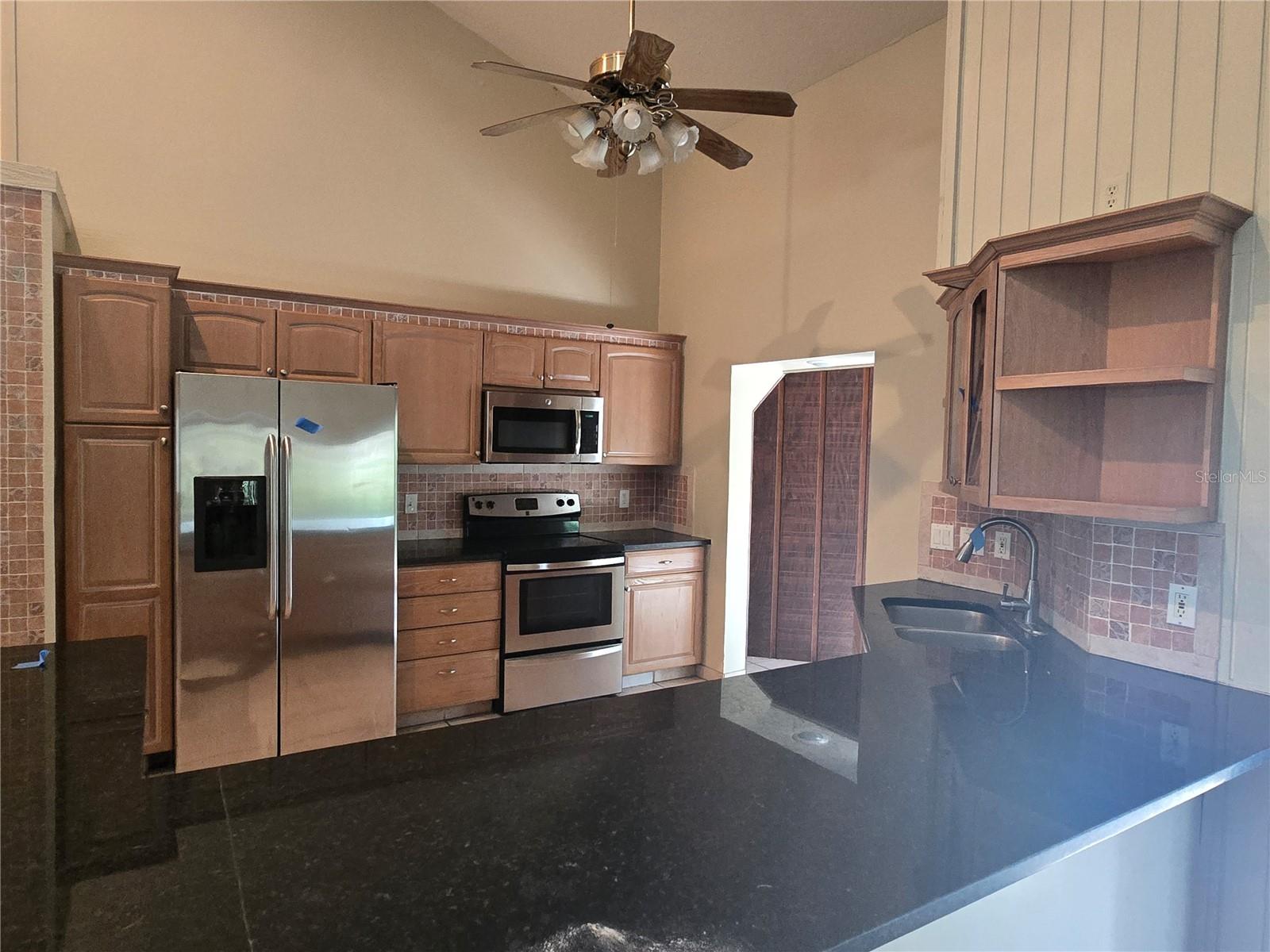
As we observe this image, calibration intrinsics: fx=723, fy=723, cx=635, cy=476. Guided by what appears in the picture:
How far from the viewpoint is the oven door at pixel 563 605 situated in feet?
12.4

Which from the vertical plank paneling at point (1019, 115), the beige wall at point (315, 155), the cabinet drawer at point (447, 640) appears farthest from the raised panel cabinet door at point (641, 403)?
the vertical plank paneling at point (1019, 115)

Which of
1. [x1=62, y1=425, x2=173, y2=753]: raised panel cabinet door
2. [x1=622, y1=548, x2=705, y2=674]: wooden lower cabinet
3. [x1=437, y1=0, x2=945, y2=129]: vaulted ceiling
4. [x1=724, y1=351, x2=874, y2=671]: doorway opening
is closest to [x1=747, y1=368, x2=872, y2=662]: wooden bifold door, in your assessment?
[x1=724, y1=351, x2=874, y2=671]: doorway opening

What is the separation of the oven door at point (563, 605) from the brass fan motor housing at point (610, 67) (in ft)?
8.07

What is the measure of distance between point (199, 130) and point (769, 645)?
4402 mm

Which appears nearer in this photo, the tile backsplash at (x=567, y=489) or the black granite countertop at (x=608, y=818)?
the black granite countertop at (x=608, y=818)

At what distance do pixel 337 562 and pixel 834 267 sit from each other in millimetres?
2717

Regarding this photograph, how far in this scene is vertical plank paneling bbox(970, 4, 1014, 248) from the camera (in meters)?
2.16

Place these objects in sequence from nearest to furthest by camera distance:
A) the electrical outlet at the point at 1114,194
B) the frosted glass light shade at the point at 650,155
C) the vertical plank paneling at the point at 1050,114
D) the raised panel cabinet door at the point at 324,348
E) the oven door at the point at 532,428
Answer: the electrical outlet at the point at 1114,194 < the vertical plank paneling at the point at 1050,114 < the frosted glass light shade at the point at 650,155 < the raised panel cabinet door at the point at 324,348 < the oven door at the point at 532,428

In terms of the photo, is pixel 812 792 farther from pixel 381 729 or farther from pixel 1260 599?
pixel 381 729

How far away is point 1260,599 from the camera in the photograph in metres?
1.61

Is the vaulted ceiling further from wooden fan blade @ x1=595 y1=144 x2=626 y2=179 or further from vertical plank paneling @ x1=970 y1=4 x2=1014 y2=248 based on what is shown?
wooden fan blade @ x1=595 y1=144 x2=626 y2=179

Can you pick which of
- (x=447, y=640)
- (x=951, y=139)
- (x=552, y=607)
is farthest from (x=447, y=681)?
(x=951, y=139)

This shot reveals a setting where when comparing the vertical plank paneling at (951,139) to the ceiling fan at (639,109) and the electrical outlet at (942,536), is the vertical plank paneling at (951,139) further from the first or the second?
the electrical outlet at (942,536)

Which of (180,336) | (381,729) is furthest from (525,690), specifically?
(180,336)
